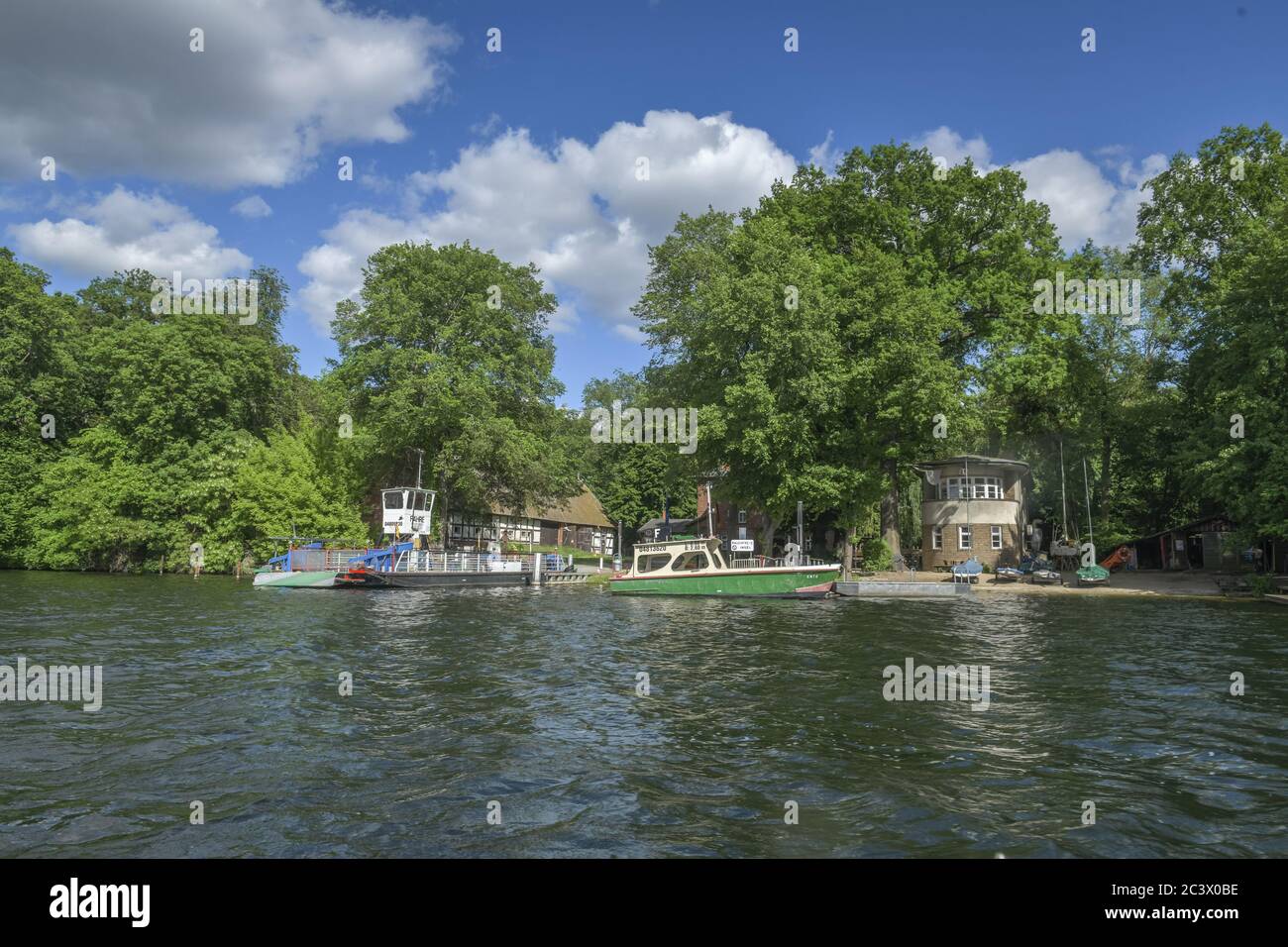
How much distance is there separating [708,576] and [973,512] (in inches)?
930

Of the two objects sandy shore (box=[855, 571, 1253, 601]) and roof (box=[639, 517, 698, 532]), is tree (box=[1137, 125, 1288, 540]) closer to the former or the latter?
sandy shore (box=[855, 571, 1253, 601])

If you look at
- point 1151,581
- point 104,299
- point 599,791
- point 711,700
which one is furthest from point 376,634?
point 104,299

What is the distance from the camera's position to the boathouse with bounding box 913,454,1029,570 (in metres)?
52.7

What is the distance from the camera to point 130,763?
9.36 m

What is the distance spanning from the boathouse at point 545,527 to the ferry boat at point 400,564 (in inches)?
382

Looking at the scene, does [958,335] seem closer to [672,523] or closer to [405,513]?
[405,513]

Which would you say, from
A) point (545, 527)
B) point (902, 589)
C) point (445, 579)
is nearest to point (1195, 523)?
point (902, 589)

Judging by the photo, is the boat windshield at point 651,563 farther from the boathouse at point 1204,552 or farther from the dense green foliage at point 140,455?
the boathouse at point 1204,552

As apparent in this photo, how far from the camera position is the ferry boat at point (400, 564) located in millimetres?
42469

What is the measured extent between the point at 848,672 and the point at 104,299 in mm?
73041

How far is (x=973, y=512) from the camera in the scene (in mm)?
53000

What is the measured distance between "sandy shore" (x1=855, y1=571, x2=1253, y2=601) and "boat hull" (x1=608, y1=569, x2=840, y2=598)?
8059 mm

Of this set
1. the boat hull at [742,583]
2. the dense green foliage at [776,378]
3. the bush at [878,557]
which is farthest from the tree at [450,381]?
the bush at [878,557]
